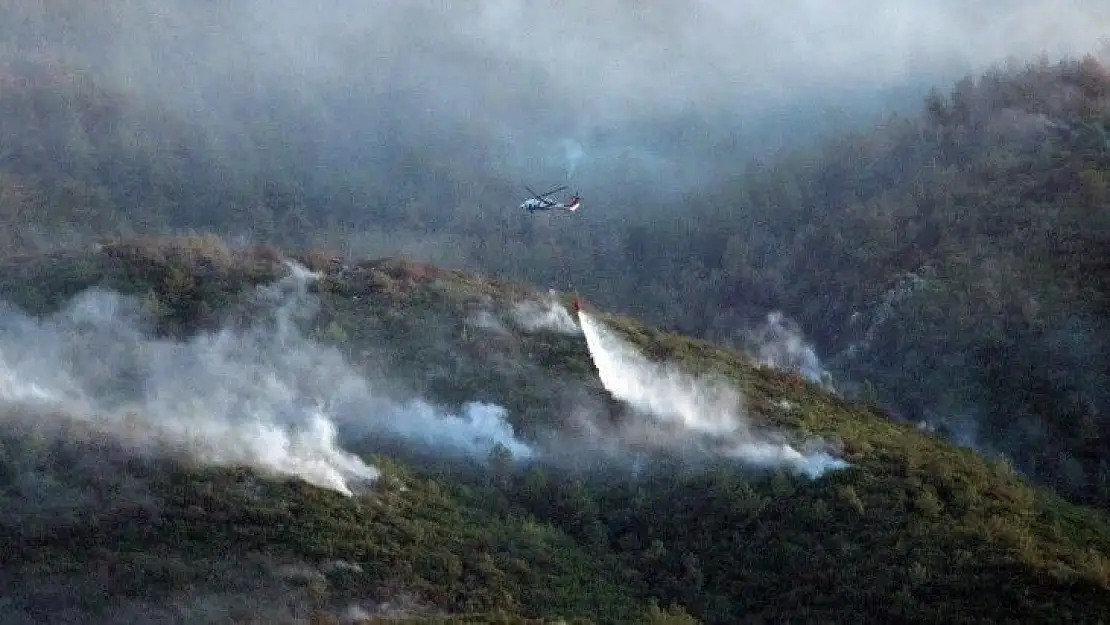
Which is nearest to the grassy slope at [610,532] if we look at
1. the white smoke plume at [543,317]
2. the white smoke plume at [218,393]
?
the white smoke plume at [218,393]

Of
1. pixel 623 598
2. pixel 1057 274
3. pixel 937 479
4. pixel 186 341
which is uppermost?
pixel 1057 274

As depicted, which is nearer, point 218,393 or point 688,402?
point 218,393

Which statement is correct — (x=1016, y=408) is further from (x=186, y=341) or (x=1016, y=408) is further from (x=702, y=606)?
(x=186, y=341)

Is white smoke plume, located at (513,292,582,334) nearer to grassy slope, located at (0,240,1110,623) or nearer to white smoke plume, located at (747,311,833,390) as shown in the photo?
grassy slope, located at (0,240,1110,623)

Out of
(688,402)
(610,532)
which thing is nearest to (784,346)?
(688,402)

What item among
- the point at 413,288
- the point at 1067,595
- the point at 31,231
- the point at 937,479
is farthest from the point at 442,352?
the point at 31,231

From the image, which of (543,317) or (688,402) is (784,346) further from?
(688,402)

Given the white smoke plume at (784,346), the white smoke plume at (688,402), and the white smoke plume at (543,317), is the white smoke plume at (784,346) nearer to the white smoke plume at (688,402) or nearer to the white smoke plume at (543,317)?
the white smoke plume at (543,317)
